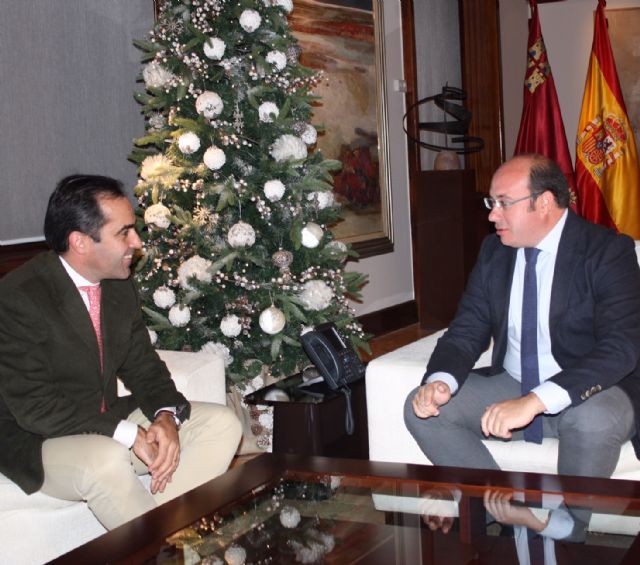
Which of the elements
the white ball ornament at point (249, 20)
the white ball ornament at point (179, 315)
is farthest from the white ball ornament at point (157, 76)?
the white ball ornament at point (179, 315)

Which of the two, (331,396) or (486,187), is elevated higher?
(486,187)

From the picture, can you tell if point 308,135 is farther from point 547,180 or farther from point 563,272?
point 563,272

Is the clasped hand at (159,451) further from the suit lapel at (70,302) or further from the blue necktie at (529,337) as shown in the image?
the blue necktie at (529,337)

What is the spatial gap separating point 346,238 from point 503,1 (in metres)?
3.23

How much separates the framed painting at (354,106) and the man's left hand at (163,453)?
12.5 ft

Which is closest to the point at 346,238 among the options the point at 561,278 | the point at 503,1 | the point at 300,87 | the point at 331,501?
the point at 300,87

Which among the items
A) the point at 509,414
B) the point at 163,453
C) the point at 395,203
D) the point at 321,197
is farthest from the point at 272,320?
the point at 395,203

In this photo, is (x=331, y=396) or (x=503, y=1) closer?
(x=331, y=396)

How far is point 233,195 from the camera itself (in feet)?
14.2

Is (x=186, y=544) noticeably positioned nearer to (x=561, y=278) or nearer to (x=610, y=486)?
(x=610, y=486)

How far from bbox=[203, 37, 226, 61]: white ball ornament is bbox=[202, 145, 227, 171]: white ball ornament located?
1.40 feet

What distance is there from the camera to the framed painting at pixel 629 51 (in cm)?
882

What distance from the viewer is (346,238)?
676 centimetres

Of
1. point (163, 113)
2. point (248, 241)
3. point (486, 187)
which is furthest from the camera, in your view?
point (486, 187)
